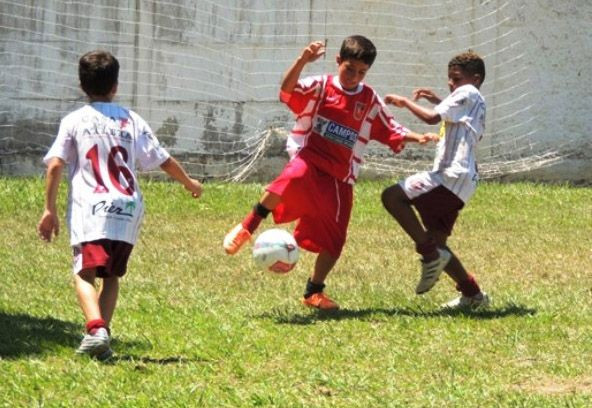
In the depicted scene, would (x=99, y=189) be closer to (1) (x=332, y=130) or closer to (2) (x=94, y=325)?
(2) (x=94, y=325)

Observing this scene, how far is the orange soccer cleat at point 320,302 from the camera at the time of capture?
7.57 m

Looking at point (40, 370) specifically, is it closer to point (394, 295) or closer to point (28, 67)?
point (394, 295)

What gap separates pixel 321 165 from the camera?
7750mm

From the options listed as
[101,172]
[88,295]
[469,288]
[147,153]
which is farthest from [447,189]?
[88,295]

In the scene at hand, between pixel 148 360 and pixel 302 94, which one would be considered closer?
pixel 148 360

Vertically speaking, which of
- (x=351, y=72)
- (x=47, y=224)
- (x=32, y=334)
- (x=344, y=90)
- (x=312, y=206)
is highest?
(x=351, y=72)

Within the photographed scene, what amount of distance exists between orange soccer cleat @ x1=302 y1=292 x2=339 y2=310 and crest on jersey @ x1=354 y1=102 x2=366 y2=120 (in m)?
1.03

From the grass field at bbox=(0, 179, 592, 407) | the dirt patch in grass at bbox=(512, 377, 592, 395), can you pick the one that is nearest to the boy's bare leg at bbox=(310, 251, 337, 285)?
the grass field at bbox=(0, 179, 592, 407)

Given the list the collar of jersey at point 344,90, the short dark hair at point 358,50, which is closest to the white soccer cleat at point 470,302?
the collar of jersey at point 344,90

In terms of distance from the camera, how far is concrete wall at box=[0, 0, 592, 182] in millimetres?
13898

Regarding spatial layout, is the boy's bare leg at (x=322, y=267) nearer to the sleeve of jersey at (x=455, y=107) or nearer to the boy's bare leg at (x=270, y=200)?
the boy's bare leg at (x=270, y=200)

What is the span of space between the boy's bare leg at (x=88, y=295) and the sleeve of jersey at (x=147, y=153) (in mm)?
570

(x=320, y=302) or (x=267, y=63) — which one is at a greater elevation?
(x=267, y=63)

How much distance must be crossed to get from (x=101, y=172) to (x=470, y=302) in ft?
8.03
